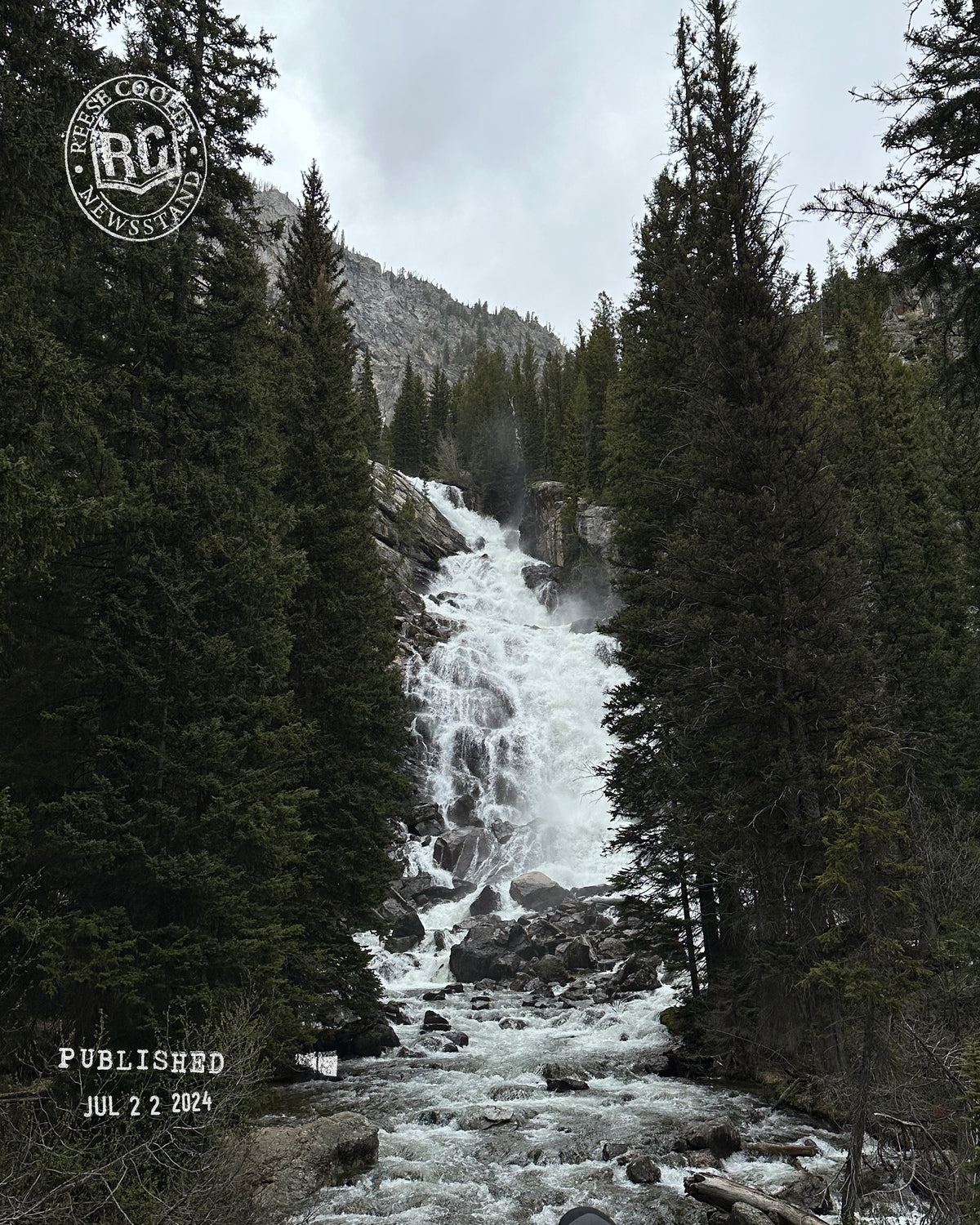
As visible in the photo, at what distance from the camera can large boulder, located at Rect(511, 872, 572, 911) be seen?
2808 centimetres

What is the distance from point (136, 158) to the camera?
10336mm

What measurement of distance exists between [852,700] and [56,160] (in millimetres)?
11385

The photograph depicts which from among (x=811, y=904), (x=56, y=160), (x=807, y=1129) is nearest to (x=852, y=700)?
(x=811, y=904)

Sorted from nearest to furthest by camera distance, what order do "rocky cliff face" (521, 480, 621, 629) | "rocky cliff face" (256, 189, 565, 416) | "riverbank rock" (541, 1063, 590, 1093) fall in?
"riverbank rock" (541, 1063, 590, 1093) → "rocky cliff face" (521, 480, 621, 629) → "rocky cliff face" (256, 189, 565, 416)

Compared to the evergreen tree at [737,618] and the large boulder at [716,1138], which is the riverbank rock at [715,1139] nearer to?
the large boulder at [716,1138]

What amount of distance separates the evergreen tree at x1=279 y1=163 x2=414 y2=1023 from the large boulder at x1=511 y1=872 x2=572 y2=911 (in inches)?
488

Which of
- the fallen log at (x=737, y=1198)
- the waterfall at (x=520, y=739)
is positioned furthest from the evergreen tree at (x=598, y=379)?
the fallen log at (x=737, y=1198)

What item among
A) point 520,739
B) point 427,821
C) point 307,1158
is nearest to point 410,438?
point 520,739

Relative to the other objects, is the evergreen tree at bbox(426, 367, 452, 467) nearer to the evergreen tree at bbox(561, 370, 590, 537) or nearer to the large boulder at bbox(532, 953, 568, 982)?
the evergreen tree at bbox(561, 370, 590, 537)

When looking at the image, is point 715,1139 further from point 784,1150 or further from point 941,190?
point 941,190

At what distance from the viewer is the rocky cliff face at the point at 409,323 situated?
152 m

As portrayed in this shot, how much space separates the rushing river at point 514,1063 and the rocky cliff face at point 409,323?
11807 cm

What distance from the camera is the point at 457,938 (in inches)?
1019

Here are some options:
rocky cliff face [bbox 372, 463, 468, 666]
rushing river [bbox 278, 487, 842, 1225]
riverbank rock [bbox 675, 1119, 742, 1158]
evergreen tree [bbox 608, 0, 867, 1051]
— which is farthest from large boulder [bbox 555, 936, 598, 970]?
rocky cliff face [bbox 372, 463, 468, 666]
